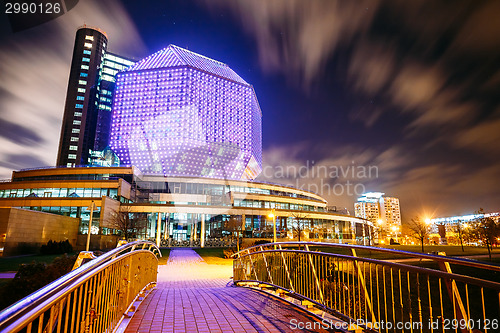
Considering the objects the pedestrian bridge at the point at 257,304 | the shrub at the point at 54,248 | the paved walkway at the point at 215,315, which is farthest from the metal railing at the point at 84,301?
the shrub at the point at 54,248

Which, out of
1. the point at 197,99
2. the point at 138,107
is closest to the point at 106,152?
the point at 138,107

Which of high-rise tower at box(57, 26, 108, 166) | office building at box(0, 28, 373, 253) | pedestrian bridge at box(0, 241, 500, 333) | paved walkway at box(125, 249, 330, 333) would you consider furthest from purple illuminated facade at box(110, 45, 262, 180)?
pedestrian bridge at box(0, 241, 500, 333)

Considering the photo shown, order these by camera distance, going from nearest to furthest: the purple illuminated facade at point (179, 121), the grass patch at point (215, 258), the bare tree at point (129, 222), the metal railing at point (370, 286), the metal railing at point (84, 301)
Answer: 1. the metal railing at point (84, 301)
2. the metal railing at point (370, 286)
3. the grass patch at point (215, 258)
4. the bare tree at point (129, 222)
5. the purple illuminated facade at point (179, 121)

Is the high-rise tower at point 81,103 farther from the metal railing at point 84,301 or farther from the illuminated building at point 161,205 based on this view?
the metal railing at point 84,301

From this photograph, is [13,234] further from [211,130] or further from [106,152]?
[106,152]

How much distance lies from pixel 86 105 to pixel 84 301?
13831 cm

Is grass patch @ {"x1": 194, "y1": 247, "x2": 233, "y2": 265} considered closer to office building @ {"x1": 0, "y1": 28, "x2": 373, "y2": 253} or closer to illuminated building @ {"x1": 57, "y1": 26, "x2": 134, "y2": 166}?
office building @ {"x1": 0, "y1": 28, "x2": 373, "y2": 253}

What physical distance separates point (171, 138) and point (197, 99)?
16.5 m

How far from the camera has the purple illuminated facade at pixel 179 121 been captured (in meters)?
92.9

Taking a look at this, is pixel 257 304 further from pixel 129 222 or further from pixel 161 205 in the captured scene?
pixel 161 205

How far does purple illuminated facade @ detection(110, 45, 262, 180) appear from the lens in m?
92.9

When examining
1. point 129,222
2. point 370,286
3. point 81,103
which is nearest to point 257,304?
point 370,286

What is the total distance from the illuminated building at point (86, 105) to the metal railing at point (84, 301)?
126 meters

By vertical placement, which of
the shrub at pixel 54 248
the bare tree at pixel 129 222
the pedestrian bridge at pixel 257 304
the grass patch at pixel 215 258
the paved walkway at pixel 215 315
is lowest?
the grass patch at pixel 215 258
